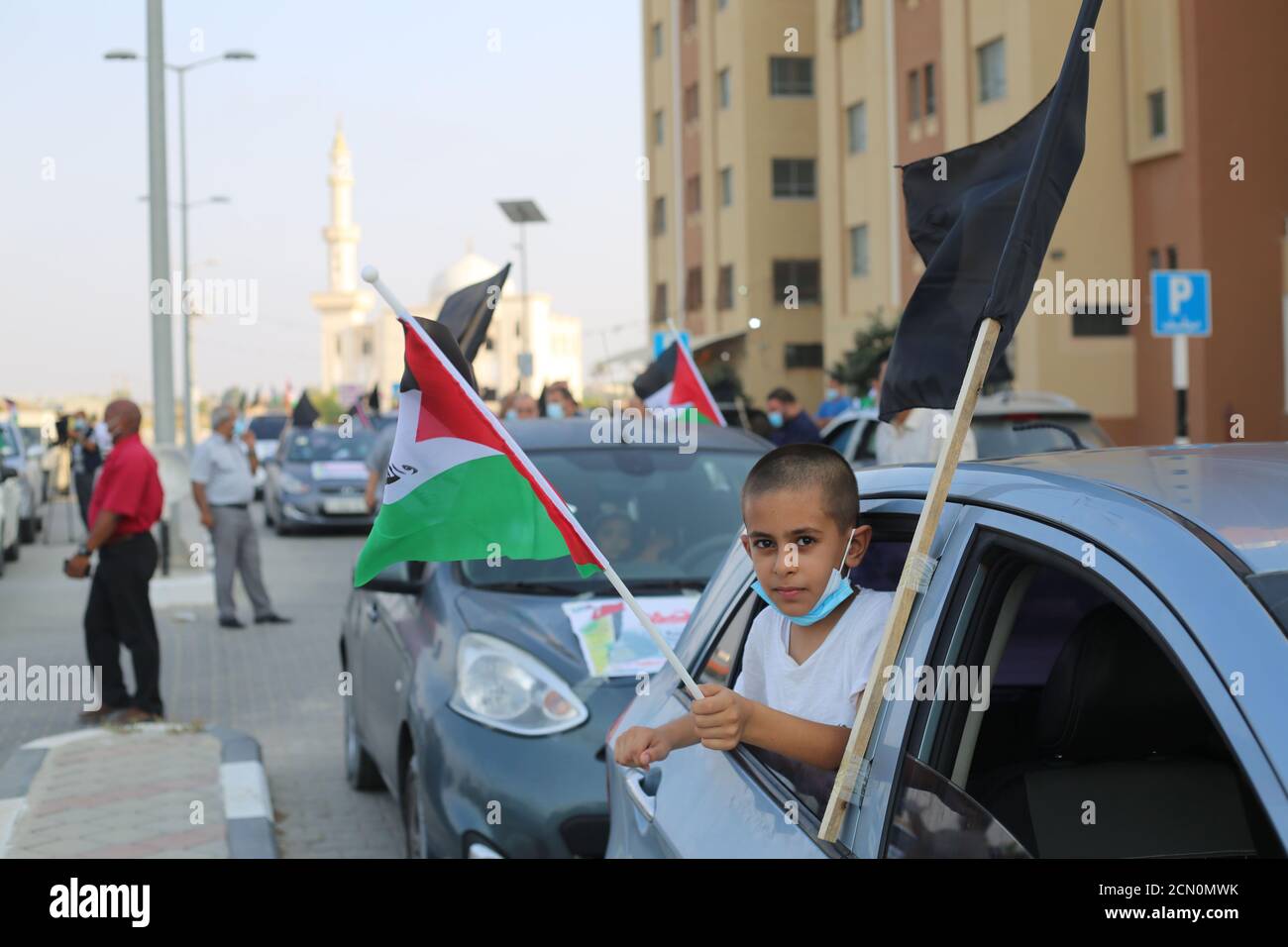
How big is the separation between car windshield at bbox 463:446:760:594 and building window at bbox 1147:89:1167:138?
2453 centimetres

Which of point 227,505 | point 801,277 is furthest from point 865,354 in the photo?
point 227,505

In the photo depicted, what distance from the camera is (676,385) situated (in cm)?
A: 1106

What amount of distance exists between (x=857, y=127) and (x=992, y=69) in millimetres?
8349

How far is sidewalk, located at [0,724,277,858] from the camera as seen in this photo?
6.15 metres

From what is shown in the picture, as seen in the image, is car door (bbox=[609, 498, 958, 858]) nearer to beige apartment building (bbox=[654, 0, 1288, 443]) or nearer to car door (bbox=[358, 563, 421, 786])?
car door (bbox=[358, 563, 421, 786])

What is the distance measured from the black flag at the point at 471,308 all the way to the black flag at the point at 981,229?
2506 millimetres

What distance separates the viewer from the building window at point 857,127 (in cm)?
3953

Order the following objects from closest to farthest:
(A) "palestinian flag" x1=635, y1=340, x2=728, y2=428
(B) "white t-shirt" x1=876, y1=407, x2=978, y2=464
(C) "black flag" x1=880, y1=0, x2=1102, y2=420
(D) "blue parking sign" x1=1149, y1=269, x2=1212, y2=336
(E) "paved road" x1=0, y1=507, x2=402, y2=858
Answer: (C) "black flag" x1=880, y1=0, x2=1102, y2=420 → (E) "paved road" x1=0, y1=507, x2=402, y2=858 → (B) "white t-shirt" x1=876, y1=407, x2=978, y2=464 → (A) "palestinian flag" x1=635, y1=340, x2=728, y2=428 → (D) "blue parking sign" x1=1149, y1=269, x2=1212, y2=336

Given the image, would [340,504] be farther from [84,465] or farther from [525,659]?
[525,659]

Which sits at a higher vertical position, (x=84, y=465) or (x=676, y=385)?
(x=676, y=385)

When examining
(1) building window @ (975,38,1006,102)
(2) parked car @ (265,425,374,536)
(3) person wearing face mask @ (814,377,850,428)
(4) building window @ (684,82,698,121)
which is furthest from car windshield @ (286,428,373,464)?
(4) building window @ (684,82,698,121)

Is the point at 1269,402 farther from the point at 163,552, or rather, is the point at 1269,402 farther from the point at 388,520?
the point at 388,520

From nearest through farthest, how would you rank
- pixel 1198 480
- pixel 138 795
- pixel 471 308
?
1. pixel 1198 480
2. pixel 471 308
3. pixel 138 795
